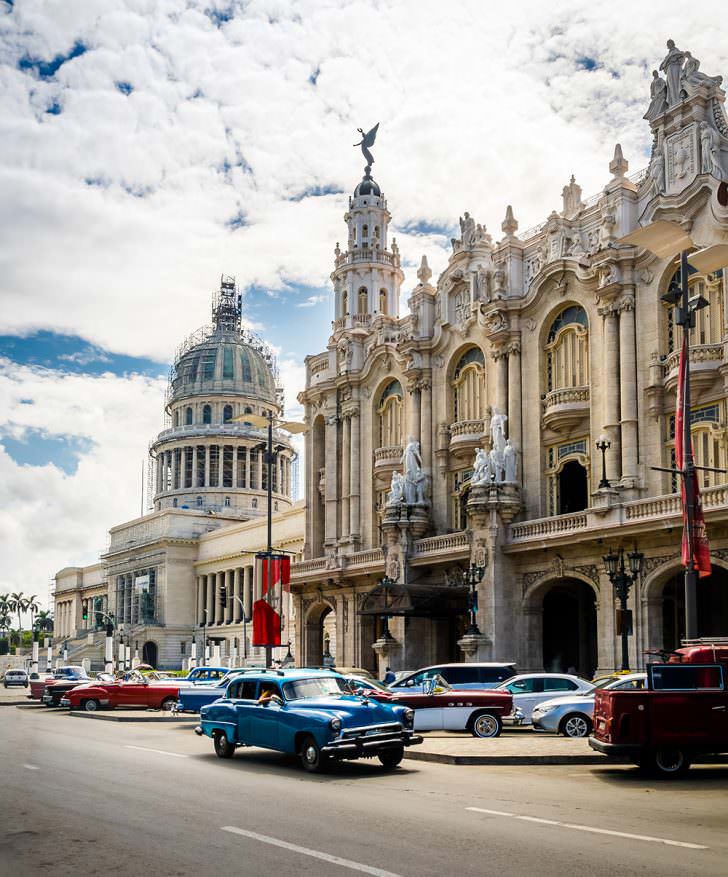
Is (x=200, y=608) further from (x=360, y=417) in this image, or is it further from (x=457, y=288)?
(x=457, y=288)

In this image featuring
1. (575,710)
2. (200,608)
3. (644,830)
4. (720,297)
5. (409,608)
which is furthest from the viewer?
(200,608)

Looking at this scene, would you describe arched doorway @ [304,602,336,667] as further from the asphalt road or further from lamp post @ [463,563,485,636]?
the asphalt road

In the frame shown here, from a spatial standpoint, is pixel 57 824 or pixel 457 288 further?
pixel 457 288

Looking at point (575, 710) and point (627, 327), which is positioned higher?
point (627, 327)

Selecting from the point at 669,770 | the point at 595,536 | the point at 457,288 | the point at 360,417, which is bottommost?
the point at 669,770

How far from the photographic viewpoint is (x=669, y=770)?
18016mm

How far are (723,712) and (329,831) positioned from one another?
837cm

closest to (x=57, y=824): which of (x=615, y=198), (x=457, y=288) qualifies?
(x=615, y=198)

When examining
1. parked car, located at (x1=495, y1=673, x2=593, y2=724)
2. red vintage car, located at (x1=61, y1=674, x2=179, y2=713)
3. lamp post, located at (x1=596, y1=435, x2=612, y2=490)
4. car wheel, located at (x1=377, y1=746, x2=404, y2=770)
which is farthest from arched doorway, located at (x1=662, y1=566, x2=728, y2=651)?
car wheel, located at (x1=377, y1=746, x2=404, y2=770)

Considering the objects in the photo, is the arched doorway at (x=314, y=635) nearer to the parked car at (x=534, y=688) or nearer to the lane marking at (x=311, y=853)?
the parked car at (x=534, y=688)

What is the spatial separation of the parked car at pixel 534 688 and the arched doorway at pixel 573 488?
18.0m

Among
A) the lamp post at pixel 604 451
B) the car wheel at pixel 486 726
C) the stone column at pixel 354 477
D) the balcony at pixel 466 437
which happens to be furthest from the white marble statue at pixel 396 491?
the car wheel at pixel 486 726

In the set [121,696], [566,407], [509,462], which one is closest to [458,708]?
[121,696]

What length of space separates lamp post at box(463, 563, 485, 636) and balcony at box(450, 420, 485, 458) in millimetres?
7189
